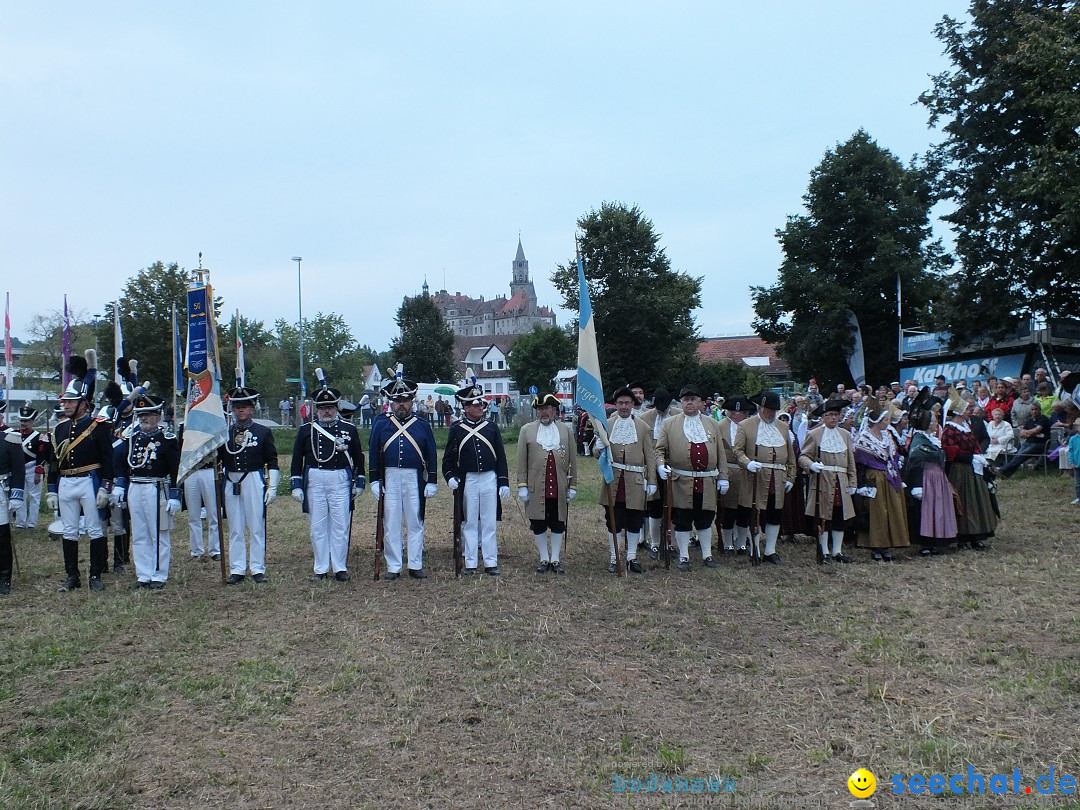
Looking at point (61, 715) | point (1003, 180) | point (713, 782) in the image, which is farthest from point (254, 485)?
point (1003, 180)

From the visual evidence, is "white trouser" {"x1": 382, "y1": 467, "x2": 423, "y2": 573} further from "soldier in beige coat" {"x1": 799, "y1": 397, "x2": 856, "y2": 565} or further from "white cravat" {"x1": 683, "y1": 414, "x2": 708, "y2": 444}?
"soldier in beige coat" {"x1": 799, "y1": 397, "x2": 856, "y2": 565}

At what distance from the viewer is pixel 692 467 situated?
32.1 ft

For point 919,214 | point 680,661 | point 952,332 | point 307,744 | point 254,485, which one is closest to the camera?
point 307,744

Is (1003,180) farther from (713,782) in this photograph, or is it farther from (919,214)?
(713,782)

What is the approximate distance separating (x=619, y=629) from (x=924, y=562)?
4.43 meters

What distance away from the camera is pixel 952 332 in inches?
884

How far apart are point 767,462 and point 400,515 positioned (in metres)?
4.17

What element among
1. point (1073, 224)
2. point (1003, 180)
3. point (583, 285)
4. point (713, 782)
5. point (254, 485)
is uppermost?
point (1003, 180)

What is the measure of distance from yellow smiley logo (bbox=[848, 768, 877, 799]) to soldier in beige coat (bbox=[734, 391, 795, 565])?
18.8 feet

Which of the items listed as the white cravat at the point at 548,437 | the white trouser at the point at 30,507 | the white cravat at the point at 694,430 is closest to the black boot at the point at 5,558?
the white trouser at the point at 30,507

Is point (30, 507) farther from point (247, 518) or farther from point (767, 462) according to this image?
point (767, 462)

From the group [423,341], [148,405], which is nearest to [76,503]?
[148,405]

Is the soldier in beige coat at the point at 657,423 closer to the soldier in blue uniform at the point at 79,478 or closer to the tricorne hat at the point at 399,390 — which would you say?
the tricorne hat at the point at 399,390

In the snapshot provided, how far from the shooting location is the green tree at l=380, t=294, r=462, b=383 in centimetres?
6888
